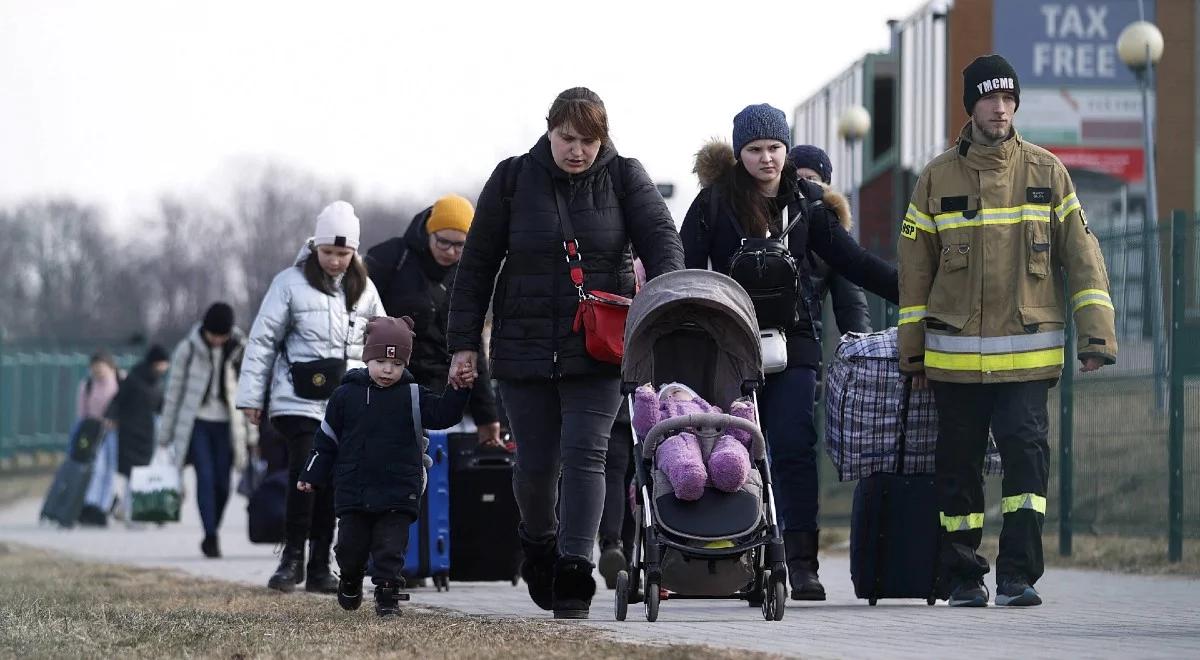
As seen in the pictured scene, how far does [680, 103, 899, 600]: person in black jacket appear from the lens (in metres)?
9.72

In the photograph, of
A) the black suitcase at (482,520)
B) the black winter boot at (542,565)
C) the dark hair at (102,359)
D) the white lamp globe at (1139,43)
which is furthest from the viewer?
the dark hair at (102,359)

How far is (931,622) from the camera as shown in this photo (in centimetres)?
850

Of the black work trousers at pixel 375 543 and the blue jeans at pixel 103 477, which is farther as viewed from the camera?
the blue jeans at pixel 103 477

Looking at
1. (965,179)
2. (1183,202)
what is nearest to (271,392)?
(965,179)

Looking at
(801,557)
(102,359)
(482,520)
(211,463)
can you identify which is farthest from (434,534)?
(102,359)

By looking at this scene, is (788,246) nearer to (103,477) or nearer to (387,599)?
(387,599)

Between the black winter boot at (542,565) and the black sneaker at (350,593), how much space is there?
2.36 feet

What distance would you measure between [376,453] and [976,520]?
2533 mm

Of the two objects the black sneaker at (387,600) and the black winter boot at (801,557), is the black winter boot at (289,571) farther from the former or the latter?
the black winter boot at (801,557)

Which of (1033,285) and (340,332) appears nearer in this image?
(1033,285)

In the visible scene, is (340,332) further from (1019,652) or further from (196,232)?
(196,232)

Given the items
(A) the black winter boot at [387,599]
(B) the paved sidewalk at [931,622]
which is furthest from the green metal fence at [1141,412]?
(A) the black winter boot at [387,599]

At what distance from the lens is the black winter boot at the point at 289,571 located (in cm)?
1150

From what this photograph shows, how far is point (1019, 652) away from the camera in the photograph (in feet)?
23.1
